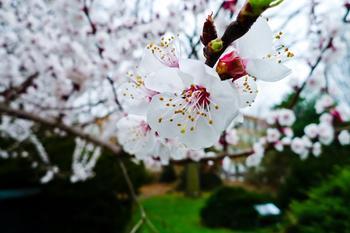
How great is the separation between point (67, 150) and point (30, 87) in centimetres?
229

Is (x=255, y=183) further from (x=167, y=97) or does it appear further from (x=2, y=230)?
(x=167, y=97)

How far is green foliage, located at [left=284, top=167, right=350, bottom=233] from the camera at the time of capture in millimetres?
3469

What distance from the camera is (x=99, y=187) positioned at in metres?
5.93

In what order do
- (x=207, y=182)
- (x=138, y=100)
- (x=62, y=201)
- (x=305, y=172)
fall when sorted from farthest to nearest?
(x=207, y=182) → (x=305, y=172) → (x=62, y=201) → (x=138, y=100)

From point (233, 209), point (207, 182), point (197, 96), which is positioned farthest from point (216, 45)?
point (207, 182)

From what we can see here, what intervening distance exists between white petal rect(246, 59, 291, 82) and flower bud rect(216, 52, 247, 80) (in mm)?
17

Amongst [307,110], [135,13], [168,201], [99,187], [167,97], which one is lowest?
[168,201]

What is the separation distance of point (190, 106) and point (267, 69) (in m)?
0.18

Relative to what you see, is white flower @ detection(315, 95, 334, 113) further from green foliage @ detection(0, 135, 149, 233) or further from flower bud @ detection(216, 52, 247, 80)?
green foliage @ detection(0, 135, 149, 233)

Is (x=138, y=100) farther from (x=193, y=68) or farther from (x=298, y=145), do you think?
(x=298, y=145)

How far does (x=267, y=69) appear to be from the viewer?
2.09 ft

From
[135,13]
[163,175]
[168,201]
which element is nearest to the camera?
[135,13]

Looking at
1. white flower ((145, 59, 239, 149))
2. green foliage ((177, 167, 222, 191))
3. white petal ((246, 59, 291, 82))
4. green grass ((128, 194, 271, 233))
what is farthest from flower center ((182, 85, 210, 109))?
green foliage ((177, 167, 222, 191))

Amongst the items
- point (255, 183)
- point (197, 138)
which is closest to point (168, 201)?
point (255, 183)
